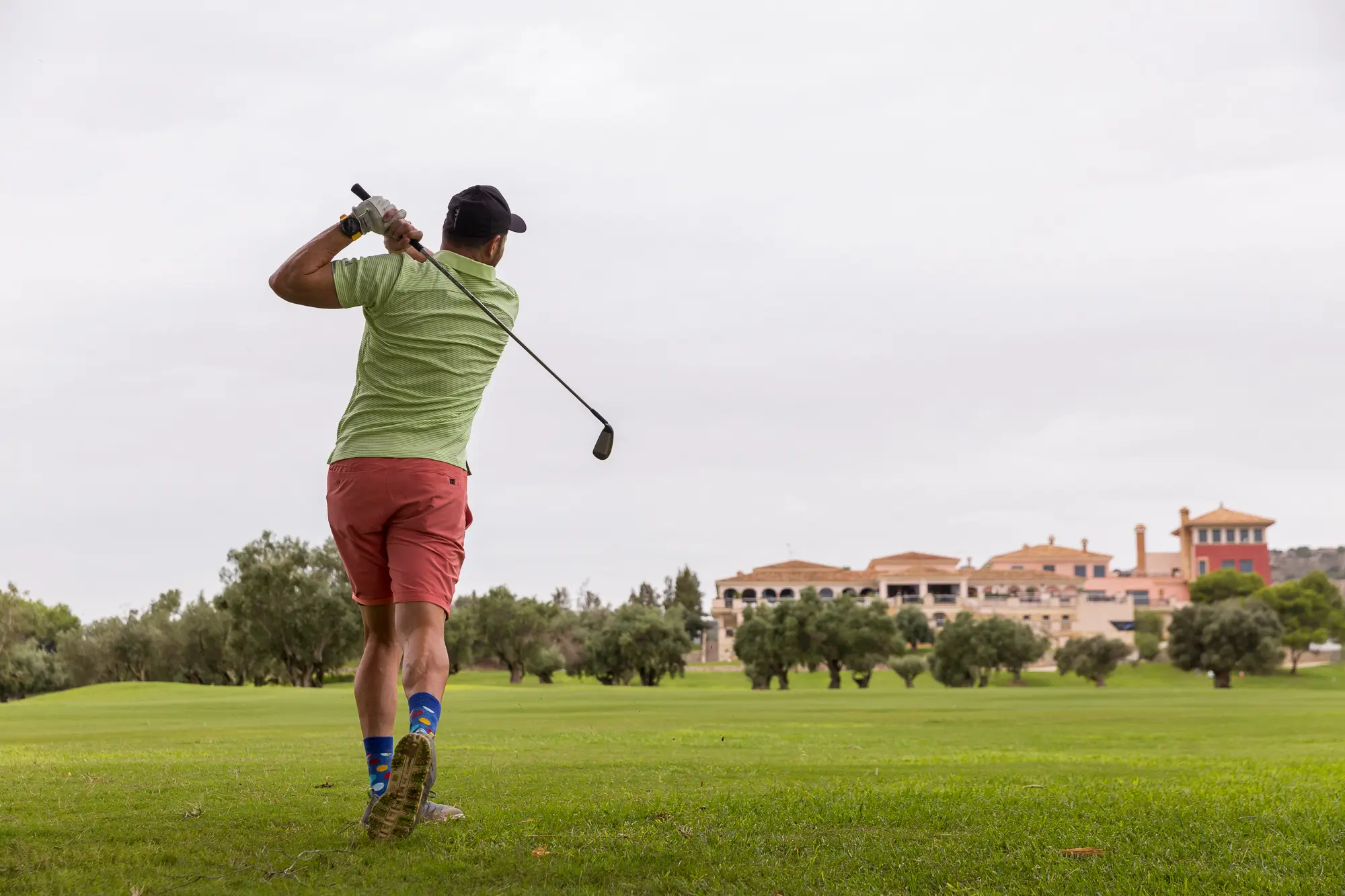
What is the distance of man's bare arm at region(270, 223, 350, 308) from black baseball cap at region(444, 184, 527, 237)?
1.80ft

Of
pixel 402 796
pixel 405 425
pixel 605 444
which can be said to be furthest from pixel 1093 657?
pixel 402 796

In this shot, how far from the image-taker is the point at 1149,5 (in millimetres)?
15180

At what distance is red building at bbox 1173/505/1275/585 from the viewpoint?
139375 mm

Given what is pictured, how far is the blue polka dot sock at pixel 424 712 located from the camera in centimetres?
431

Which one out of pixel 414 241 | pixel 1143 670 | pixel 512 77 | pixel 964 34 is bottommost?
pixel 1143 670

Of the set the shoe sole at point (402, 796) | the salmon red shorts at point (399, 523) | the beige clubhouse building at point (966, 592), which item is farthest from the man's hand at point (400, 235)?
the beige clubhouse building at point (966, 592)

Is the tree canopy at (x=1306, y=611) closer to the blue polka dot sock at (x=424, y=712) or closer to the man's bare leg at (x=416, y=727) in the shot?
the man's bare leg at (x=416, y=727)

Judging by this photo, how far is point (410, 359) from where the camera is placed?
15.8 ft

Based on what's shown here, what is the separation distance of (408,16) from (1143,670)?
290 ft

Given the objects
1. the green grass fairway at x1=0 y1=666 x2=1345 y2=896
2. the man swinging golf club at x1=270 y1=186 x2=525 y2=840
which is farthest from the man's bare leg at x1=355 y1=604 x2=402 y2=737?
the green grass fairway at x1=0 y1=666 x2=1345 y2=896

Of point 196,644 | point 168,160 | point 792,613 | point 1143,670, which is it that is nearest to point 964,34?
point 168,160

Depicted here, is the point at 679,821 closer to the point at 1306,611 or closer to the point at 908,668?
the point at 908,668

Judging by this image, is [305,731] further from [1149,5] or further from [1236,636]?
[1236,636]

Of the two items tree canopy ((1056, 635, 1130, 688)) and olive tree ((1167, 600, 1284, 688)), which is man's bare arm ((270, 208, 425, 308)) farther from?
olive tree ((1167, 600, 1284, 688))
